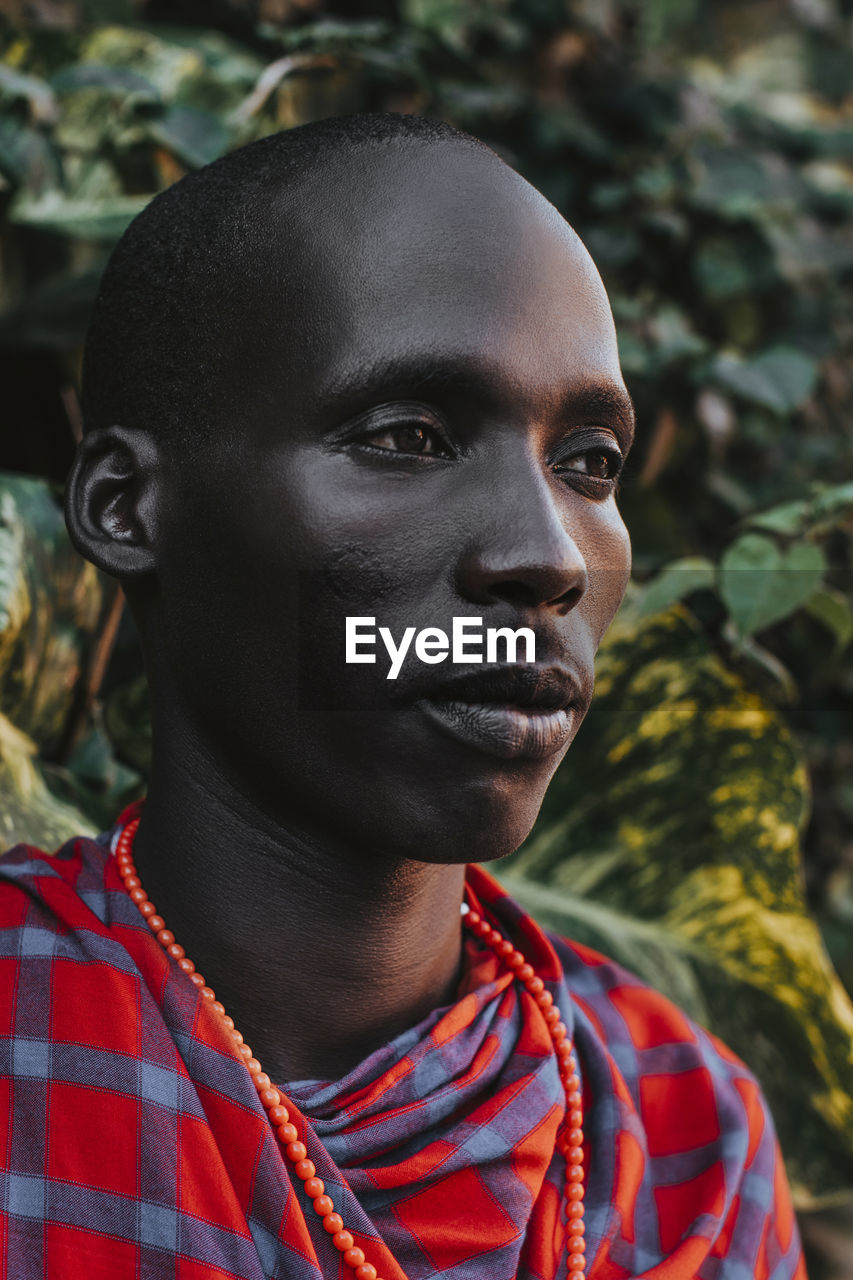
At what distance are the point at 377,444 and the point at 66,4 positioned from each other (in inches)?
70.5

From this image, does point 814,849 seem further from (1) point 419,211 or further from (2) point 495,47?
(1) point 419,211

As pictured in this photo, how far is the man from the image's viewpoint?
947mm

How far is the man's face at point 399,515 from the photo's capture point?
3.11 feet

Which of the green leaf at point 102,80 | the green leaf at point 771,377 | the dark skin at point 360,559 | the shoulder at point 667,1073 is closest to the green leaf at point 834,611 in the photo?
the green leaf at point 771,377

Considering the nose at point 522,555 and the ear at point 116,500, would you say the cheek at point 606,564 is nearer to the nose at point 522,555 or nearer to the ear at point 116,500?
the nose at point 522,555

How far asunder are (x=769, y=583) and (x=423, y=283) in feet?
2.76

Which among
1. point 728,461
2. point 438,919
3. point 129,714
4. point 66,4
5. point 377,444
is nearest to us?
point 377,444

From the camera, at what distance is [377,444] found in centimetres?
97

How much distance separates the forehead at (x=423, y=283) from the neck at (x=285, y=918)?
38 cm

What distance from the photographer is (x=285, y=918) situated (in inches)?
42.2

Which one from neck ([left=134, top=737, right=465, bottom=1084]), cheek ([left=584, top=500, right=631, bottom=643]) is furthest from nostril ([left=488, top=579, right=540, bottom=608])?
neck ([left=134, top=737, right=465, bottom=1084])

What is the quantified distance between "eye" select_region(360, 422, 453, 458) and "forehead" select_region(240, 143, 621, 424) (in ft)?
0.12

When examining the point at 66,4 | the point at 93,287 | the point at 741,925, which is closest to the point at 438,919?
the point at 741,925

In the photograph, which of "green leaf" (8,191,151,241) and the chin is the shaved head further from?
"green leaf" (8,191,151,241)
